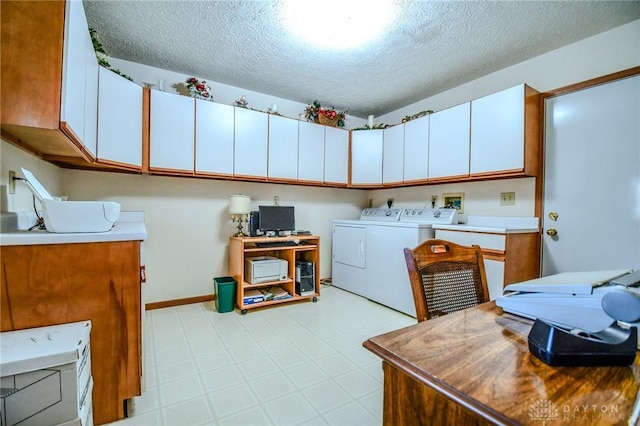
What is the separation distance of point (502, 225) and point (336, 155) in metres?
2.07

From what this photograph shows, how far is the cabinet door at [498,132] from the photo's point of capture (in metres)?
2.44

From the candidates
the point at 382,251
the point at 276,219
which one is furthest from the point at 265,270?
the point at 382,251

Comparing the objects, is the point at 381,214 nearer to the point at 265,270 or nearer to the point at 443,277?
the point at 265,270

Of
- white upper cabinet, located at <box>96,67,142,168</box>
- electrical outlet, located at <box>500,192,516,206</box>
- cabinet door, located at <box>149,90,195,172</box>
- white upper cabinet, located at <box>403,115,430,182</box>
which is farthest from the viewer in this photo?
white upper cabinet, located at <box>403,115,430,182</box>

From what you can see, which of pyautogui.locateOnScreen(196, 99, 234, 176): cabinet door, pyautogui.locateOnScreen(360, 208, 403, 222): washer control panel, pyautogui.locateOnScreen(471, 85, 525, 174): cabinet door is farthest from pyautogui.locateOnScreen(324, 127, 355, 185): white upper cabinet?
pyautogui.locateOnScreen(471, 85, 525, 174): cabinet door

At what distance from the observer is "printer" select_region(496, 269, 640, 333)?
1.81 feet

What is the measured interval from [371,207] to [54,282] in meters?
3.82

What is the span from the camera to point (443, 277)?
1207mm

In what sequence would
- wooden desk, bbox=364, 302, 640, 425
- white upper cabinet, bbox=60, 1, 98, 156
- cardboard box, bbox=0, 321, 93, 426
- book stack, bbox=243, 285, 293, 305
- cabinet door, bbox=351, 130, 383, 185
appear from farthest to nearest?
cabinet door, bbox=351, 130, 383, 185
book stack, bbox=243, 285, 293, 305
white upper cabinet, bbox=60, 1, 98, 156
cardboard box, bbox=0, 321, 93, 426
wooden desk, bbox=364, 302, 640, 425

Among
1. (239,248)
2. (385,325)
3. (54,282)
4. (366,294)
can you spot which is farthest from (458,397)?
(366,294)

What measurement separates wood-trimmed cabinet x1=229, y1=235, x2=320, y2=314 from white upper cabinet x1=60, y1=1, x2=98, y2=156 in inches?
61.7

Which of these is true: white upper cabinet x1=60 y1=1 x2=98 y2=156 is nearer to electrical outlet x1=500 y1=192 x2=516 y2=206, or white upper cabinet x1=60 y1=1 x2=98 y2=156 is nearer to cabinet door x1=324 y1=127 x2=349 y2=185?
cabinet door x1=324 y1=127 x2=349 y2=185

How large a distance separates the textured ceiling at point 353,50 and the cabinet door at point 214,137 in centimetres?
44

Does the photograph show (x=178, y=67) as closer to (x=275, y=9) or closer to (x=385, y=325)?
(x=275, y=9)
